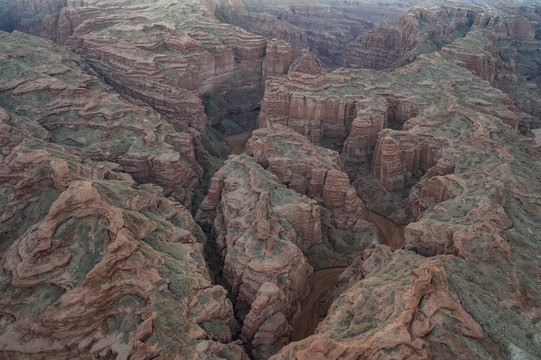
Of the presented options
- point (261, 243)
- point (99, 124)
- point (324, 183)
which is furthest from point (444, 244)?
point (99, 124)

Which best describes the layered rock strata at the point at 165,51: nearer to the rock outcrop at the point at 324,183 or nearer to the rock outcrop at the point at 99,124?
the rock outcrop at the point at 99,124

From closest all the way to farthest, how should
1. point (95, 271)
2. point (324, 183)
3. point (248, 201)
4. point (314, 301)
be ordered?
point (95, 271), point (314, 301), point (248, 201), point (324, 183)

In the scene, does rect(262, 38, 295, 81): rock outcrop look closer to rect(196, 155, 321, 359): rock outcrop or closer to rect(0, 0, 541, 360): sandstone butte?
rect(0, 0, 541, 360): sandstone butte

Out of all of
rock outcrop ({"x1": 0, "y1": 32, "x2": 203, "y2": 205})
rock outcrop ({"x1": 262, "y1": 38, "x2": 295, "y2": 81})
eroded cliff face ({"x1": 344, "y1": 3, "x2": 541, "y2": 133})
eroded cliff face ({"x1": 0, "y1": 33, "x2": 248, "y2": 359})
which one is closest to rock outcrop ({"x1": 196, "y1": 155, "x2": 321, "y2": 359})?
eroded cliff face ({"x1": 0, "y1": 33, "x2": 248, "y2": 359})

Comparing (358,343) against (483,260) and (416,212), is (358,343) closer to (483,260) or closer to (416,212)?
(483,260)

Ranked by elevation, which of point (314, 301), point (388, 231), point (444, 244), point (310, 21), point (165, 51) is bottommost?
point (388, 231)

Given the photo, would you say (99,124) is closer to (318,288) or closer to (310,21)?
(318,288)

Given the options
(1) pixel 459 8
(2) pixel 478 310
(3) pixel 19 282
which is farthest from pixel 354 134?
(1) pixel 459 8
